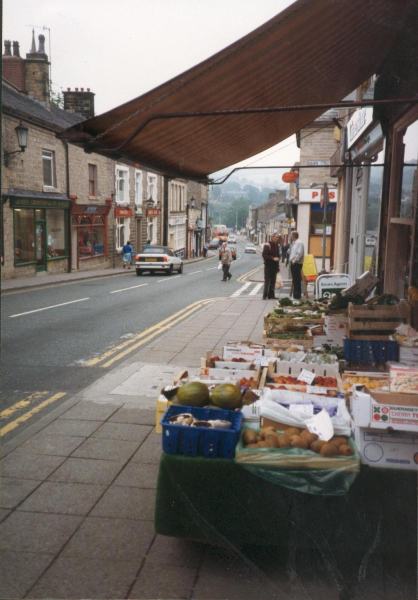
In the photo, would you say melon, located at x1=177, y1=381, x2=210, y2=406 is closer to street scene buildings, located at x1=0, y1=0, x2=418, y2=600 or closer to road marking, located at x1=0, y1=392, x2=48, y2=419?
street scene buildings, located at x1=0, y1=0, x2=418, y2=600

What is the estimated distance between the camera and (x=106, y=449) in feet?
15.9

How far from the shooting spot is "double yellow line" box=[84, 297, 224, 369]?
8.76 m

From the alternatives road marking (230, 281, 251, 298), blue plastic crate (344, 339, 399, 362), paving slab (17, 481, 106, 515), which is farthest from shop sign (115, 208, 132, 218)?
paving slab (17, 481, 106, 515)

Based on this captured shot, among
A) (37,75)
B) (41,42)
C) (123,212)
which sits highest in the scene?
(37,75)

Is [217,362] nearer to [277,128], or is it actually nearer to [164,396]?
[164,396]

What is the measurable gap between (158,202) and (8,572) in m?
43.2

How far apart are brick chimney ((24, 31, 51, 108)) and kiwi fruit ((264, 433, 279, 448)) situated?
1117 inches

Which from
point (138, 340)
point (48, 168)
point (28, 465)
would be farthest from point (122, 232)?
point (28, 465)

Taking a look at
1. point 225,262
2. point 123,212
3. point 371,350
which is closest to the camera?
point 371,350

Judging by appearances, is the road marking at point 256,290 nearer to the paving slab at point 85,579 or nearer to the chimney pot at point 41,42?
the chimney pot at point 41,42

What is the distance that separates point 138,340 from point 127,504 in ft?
21.9

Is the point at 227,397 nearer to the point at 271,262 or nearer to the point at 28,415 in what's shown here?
the point at 28,415

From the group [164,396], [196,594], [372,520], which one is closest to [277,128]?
[164,396]

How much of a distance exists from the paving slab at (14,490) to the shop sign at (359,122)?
24.2 feet
